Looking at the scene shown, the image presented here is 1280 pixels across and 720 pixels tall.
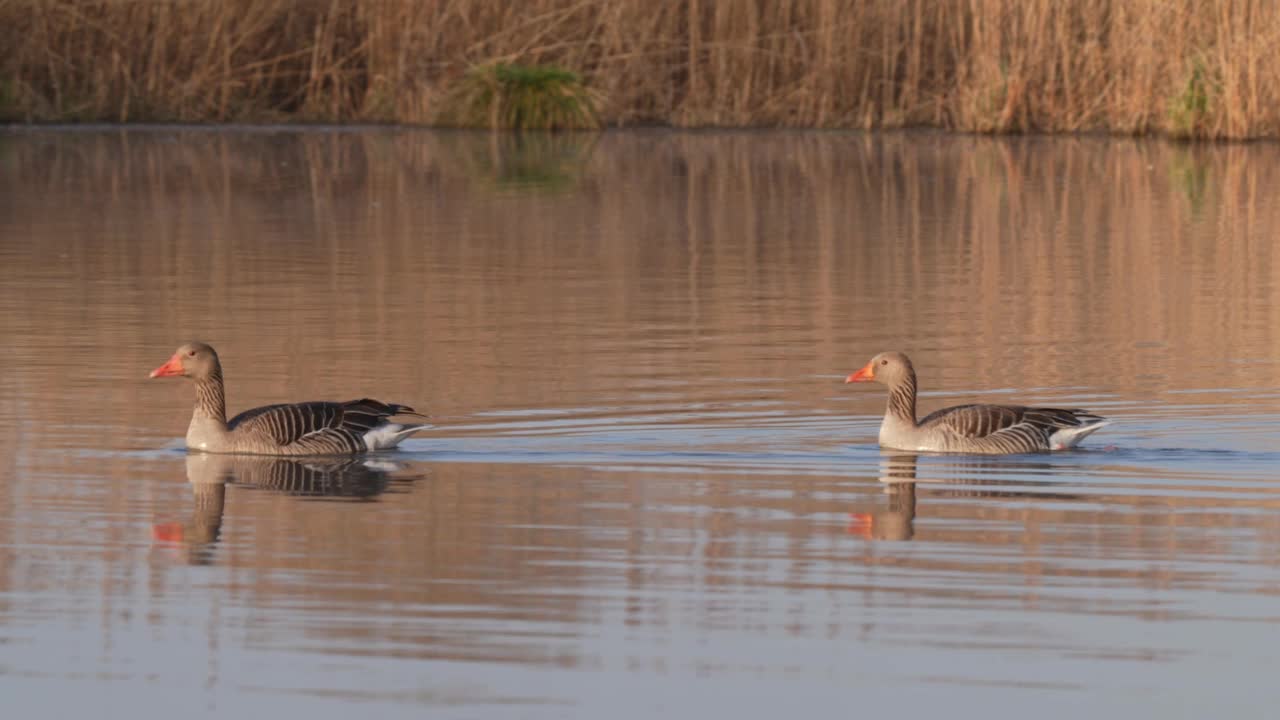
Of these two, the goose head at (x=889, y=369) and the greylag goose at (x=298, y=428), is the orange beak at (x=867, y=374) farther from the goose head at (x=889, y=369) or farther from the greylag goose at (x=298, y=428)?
the greylag goose at (x=298, y=428)

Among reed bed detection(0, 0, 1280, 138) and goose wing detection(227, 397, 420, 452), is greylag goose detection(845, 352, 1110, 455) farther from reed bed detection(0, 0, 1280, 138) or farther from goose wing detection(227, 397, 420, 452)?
reed bed detection(0, 0, 1280, 138)

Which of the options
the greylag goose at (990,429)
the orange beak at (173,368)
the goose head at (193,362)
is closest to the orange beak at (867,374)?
the greylag goose at (990,429)

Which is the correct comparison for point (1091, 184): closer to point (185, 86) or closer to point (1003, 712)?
point (185, 86)

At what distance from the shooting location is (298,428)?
10266mm

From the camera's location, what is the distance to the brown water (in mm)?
6266

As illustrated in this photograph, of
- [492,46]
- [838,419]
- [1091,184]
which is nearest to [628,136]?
[492,46]

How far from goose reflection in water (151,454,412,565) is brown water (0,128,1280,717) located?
0.13 feet

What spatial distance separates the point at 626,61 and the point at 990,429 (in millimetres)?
23301

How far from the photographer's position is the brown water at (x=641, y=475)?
20.6ft

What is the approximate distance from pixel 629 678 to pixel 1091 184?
2080 centimetres

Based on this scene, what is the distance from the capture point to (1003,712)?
19.0ft

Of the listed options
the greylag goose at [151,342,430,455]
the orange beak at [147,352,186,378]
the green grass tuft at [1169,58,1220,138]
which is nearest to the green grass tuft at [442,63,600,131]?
the green grass tuft at [1169,58,1220,138]

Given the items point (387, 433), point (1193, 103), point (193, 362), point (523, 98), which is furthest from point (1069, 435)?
point (523, 98)

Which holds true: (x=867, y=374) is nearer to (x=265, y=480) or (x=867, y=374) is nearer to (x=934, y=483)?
(x=934, y=483)
